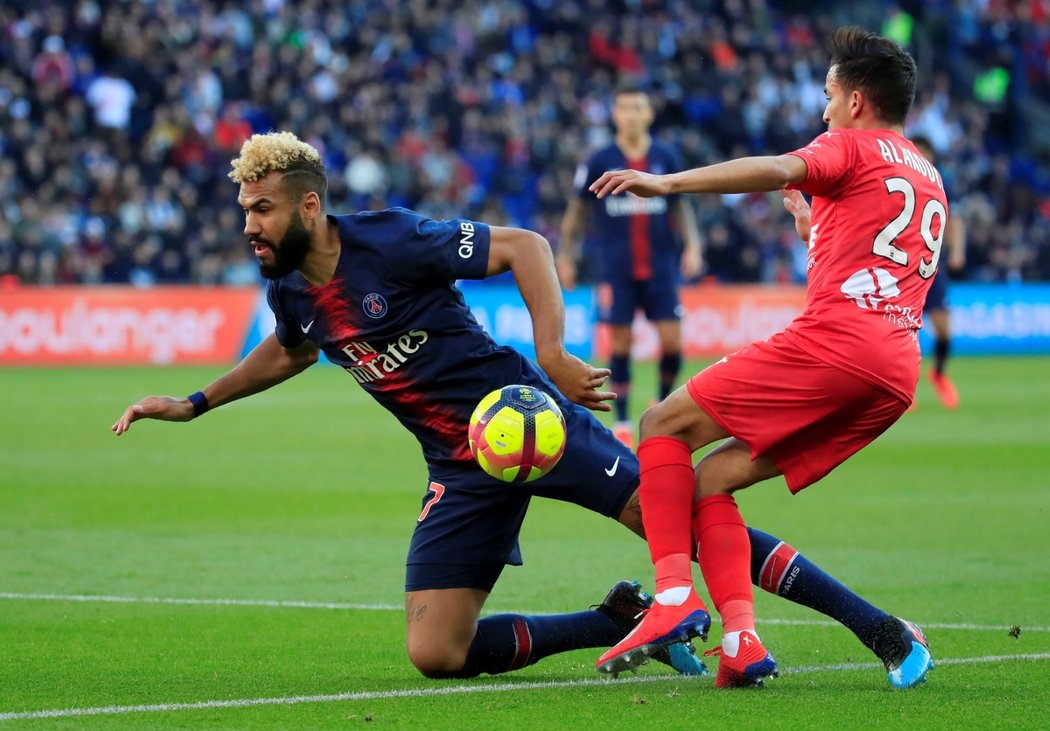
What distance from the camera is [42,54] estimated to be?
26.3 metres

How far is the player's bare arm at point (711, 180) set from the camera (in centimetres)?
473

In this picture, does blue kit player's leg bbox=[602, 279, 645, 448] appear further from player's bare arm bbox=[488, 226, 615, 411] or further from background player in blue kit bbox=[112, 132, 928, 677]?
player's bare arm bbox=[488, 226, 615, 411]

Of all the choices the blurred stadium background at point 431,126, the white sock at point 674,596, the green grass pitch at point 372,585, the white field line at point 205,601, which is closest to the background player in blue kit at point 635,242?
the green grass pitch at point 372,585

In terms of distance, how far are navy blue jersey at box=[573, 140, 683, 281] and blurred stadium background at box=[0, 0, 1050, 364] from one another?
1059 centimetres

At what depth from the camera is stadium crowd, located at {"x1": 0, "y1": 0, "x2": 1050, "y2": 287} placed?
24.9 m

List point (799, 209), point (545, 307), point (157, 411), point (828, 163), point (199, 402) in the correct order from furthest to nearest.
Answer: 1. point (199, 402)
2. point (157, 411)
3. point (799, 209)
4. point (545, 307)
5. point (828, 163)

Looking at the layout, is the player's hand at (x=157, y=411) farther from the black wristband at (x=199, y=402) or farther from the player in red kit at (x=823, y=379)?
the player in red kit at (x=823, y=379)

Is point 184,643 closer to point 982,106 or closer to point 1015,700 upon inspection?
point 1015,700

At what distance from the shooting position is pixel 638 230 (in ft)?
45.5

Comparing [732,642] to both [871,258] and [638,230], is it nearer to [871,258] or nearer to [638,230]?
[871,258]

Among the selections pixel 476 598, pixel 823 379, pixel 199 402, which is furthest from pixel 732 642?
pixel 199 402

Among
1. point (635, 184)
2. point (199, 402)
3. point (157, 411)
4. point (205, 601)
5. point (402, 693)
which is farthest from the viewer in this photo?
point (205, 601)

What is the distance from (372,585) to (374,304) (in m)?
2.41

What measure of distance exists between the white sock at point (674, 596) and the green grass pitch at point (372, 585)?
11.8 inches
